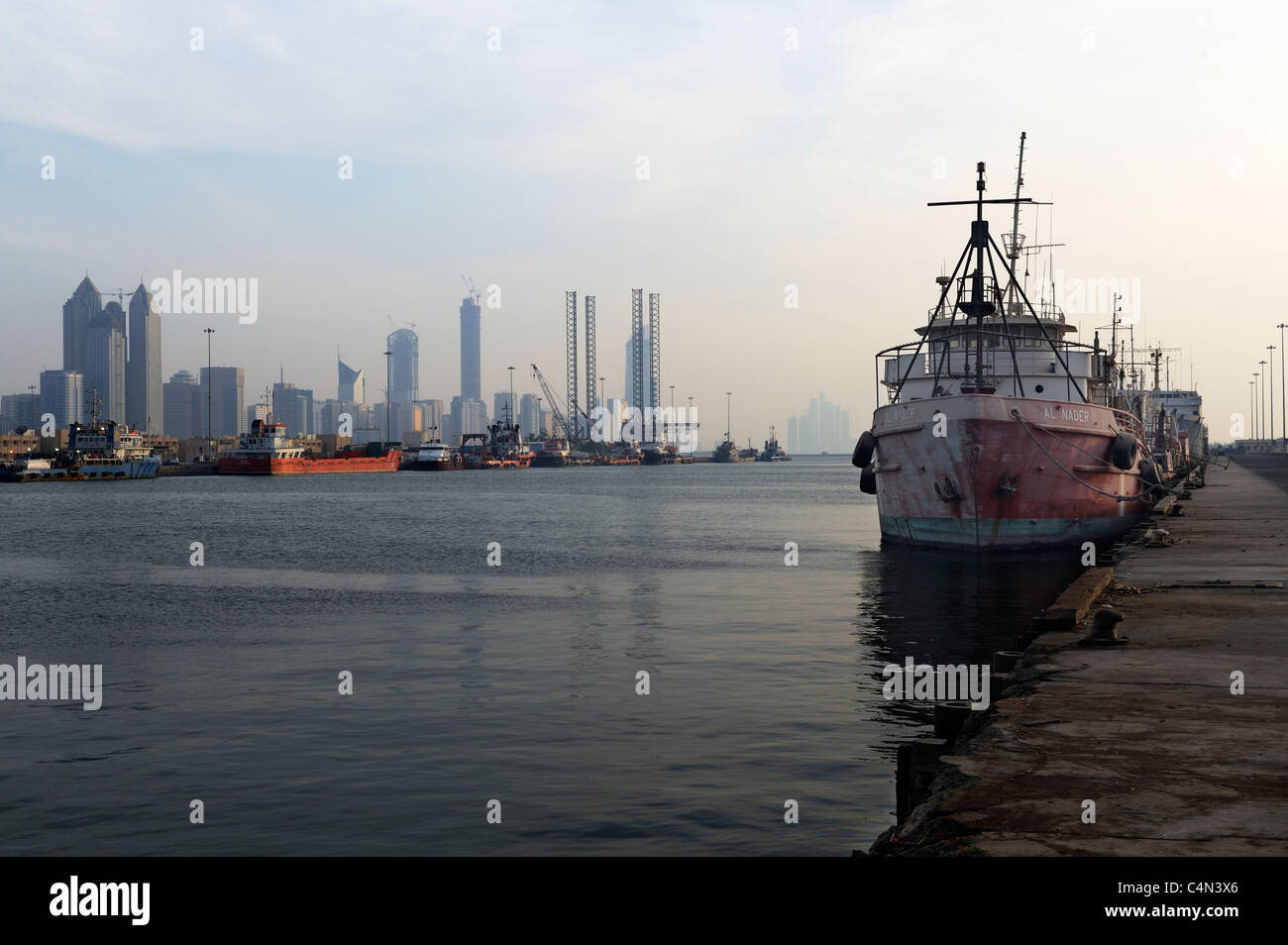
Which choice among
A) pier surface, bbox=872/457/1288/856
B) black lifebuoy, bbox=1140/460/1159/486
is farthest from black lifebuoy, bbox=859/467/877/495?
pier surface, bbox=872/457/1288/856

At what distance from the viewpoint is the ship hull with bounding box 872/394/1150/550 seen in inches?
1393

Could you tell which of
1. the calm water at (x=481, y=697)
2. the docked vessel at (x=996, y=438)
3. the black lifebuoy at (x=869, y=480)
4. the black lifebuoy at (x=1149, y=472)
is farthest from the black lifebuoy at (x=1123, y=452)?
the black lifebuoy at (x=869, y=480)

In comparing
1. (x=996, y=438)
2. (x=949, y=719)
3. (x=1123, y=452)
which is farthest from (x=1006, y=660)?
(x=1123, y=452)

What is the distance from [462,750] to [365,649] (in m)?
9.21

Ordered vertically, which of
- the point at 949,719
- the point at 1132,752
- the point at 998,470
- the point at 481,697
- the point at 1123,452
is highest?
the point at 1123,452

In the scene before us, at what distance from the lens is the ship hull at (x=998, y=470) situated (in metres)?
35.4

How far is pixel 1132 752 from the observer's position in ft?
30.0

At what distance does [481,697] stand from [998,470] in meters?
22.7

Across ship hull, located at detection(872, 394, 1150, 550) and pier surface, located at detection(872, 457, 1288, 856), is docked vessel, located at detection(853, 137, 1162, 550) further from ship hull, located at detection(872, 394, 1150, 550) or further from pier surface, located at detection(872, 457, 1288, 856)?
pier surface, located at detection(872, 457, 1288, 856)

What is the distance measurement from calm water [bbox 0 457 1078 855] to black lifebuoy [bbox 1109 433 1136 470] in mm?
7064

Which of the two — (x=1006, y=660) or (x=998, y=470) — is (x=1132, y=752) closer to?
(x=1006, y=660)

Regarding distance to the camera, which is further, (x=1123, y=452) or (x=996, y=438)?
(x=1123, y=452)
